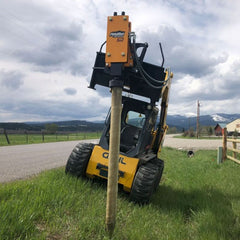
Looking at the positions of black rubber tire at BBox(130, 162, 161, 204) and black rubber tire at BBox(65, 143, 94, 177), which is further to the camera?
black rubber tire at BBox(65, 143, 94, 177)

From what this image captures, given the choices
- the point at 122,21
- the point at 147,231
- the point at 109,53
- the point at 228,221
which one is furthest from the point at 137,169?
the point at 122,21

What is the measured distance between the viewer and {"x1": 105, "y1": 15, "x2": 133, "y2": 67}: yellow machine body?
124 inches

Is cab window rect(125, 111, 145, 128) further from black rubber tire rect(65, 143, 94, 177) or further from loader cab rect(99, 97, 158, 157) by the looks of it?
black rubber tire rect(65, 143, 94, 177)

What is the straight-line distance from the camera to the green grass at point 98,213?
3080 mm

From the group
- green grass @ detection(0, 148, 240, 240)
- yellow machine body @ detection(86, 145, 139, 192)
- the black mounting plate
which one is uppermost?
the black mounting plate

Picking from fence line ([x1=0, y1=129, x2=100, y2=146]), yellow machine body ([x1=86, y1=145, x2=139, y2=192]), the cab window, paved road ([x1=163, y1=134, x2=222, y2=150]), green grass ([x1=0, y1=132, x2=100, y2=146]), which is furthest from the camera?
paved road ([x1=163, y1=134, x2=222, y2=150])

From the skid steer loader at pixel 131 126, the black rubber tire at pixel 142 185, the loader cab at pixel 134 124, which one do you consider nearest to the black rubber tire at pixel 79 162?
the skid steer loader at pixel 131 126

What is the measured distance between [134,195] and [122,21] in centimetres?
316

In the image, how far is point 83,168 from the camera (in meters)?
5.14

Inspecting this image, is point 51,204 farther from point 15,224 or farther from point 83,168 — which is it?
point 83,168

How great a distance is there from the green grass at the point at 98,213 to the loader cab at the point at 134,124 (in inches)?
44.8

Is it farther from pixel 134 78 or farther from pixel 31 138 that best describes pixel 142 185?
pixel 31 138

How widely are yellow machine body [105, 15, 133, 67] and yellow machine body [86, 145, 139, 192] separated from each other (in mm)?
2377

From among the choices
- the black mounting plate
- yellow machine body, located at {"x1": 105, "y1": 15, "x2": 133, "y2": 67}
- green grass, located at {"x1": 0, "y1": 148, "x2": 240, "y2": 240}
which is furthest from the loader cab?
yellow machine body, located at {"x1": 105, "y1": 15, "x2": 133, "y2": 67}
